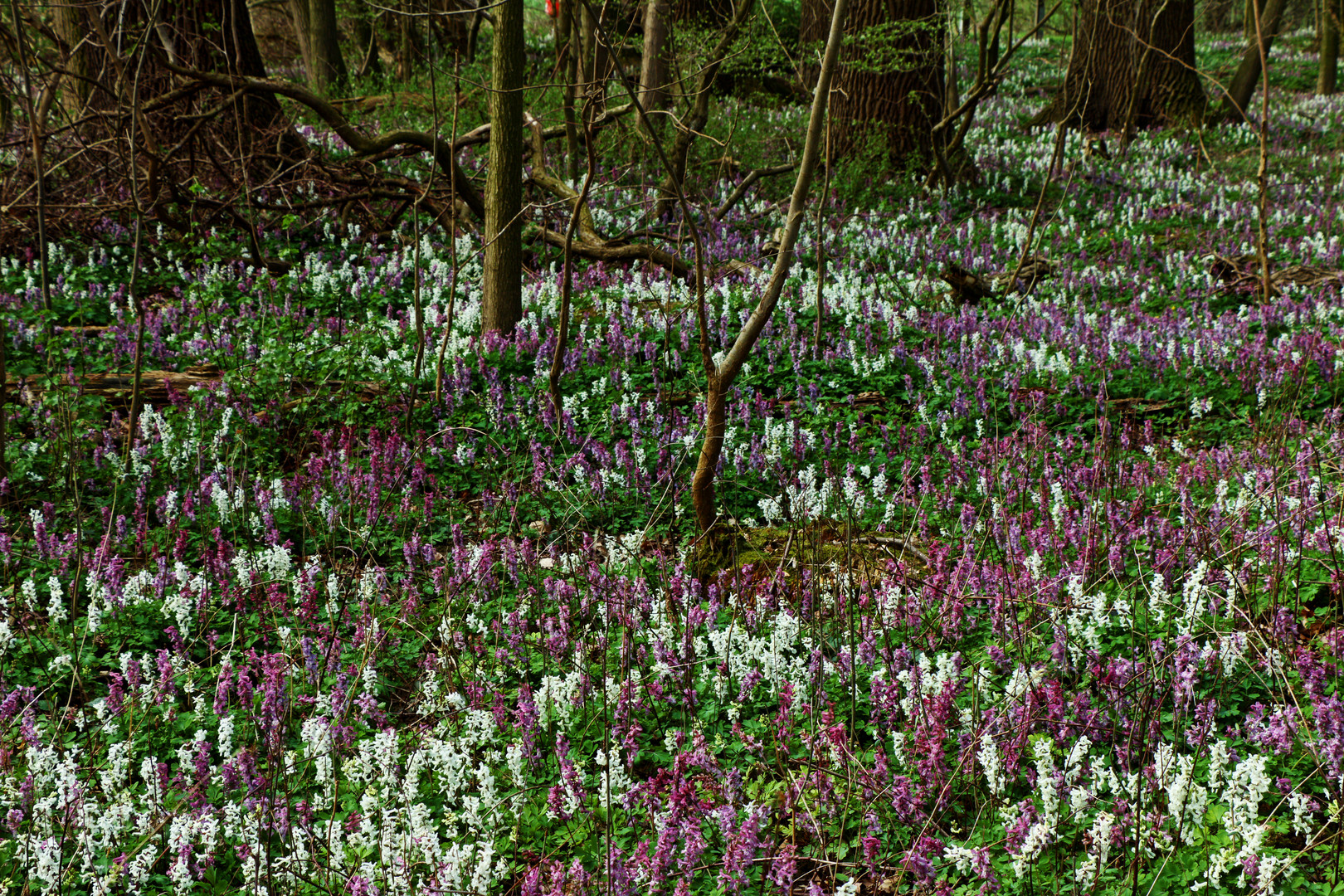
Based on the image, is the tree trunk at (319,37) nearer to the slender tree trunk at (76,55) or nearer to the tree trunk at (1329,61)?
the slender tree trunk at (76,55)

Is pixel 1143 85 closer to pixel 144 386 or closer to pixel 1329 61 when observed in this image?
pixel 1329 61

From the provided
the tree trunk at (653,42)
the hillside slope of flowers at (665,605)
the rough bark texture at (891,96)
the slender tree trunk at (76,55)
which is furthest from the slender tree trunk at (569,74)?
the slender tree trunk at (76,55)

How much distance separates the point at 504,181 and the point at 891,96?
31.3 feet

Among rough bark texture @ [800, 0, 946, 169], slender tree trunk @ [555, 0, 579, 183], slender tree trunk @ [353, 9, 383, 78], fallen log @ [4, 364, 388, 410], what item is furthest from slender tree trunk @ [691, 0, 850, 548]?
slender tree trunk @ [353, 9, 383, 78]

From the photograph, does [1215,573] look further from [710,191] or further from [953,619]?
[710,191]

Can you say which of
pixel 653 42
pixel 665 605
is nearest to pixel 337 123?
pixel 653 42

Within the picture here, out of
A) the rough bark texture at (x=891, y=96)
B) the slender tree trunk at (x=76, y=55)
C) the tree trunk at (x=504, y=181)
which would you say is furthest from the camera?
the rough bark texture at (x=891, y=96)

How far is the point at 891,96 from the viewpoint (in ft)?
50.5

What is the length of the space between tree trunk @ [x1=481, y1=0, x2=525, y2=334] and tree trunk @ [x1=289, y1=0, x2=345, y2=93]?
1378 centimetres

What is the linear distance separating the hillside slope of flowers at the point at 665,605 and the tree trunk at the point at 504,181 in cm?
27

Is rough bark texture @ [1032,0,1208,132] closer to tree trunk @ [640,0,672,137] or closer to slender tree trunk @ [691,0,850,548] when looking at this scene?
tree trunk @ [640,0,672,137]

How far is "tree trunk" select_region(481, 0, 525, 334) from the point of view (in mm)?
7145

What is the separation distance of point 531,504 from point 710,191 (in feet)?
29.0

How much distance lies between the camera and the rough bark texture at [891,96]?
48.7 ft
